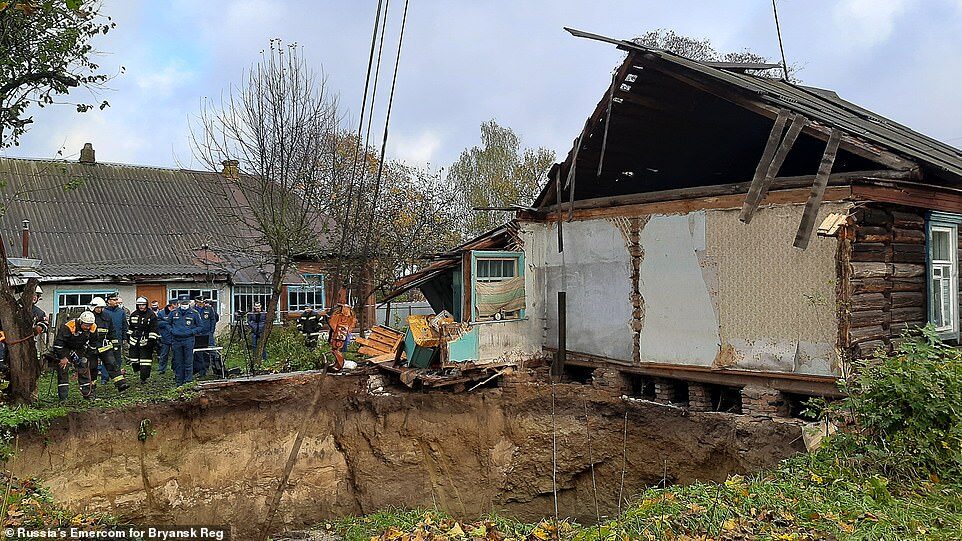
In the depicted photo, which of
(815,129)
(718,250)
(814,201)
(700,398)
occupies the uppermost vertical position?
(815,129)

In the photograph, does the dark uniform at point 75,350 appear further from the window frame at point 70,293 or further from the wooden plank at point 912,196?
the wooden plank at point 912,196

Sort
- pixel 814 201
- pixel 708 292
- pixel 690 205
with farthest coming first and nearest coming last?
pixel 690 205, pixel 708 292, pixel 814 201

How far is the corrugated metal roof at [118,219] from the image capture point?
18.4 meters

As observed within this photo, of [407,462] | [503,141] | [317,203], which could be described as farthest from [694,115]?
[503,141]

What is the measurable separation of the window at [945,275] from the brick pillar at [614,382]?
439 centimetres

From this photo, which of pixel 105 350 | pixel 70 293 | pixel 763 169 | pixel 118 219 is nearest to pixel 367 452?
pixel 105 350

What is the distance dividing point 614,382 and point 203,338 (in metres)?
7.54

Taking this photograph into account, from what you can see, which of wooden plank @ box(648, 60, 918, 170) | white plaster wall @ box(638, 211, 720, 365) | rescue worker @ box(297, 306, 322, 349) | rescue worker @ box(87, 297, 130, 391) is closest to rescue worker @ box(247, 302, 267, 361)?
rescue worker @ box(297, 306, 322, 349)

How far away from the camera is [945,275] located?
9602 millimetres

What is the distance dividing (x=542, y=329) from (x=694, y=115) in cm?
453

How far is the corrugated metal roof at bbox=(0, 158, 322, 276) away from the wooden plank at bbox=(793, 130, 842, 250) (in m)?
13.7

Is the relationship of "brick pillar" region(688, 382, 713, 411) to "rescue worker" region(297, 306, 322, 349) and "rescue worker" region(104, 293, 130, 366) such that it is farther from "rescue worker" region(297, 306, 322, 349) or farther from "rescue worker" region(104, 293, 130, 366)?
"rescue worker" region(104, 293, 130, 366)

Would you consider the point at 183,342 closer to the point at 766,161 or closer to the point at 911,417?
the point at 766,161

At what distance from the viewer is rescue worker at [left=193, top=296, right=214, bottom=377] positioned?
12062 mm
